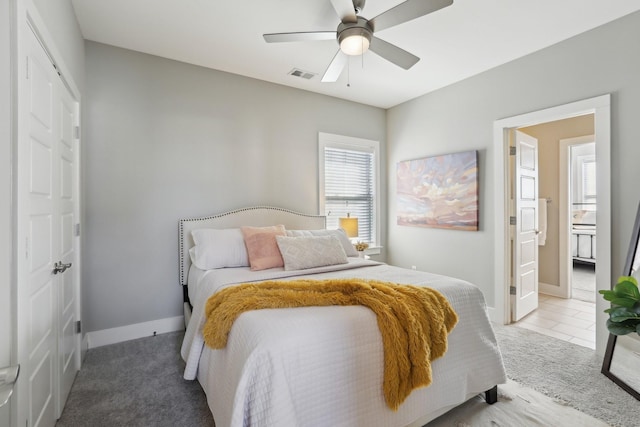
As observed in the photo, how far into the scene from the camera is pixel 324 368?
1350 mm

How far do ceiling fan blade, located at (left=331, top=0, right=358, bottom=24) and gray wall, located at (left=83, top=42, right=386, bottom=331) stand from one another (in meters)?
1.87

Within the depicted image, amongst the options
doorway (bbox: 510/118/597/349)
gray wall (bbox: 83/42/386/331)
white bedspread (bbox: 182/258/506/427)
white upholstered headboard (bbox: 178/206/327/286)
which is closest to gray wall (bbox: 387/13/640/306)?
doorway (bbox: 510/118/597/349)

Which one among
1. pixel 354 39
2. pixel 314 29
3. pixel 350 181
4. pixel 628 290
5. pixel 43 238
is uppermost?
pixel 314 29

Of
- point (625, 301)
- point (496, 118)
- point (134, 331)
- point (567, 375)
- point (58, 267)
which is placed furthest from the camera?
point (496, 118)

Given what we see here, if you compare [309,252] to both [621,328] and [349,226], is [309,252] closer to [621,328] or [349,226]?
[349,226]

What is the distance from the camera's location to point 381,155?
15.2ft

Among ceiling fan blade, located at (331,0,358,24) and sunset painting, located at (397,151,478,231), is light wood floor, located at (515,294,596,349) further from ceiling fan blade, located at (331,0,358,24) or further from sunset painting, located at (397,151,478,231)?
ceiling fan blade, located at (331,0,358,24)

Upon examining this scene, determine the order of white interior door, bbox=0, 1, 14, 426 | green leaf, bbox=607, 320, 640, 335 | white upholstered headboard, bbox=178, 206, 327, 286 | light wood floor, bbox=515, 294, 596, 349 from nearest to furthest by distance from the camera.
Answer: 1. white interior door, bbox=0, 1, 14, 426
2. green leaf, bbox=607, 320, 640, 335
3. light wood floor, bbox=515, 294, 596, 349
4. white upholstered headboard, bbox=178, 206, 327, 286

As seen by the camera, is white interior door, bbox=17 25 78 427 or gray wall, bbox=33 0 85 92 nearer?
white interior door, bbox=17 25 78 427

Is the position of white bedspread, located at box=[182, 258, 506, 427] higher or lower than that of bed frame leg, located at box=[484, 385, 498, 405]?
higher

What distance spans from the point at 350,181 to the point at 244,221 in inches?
68.0

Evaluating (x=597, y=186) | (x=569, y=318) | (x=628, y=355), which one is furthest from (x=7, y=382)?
(x=569, y=318)

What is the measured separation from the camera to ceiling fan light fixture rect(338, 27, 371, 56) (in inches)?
79.4

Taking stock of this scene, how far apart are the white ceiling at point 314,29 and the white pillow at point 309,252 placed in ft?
5.97
